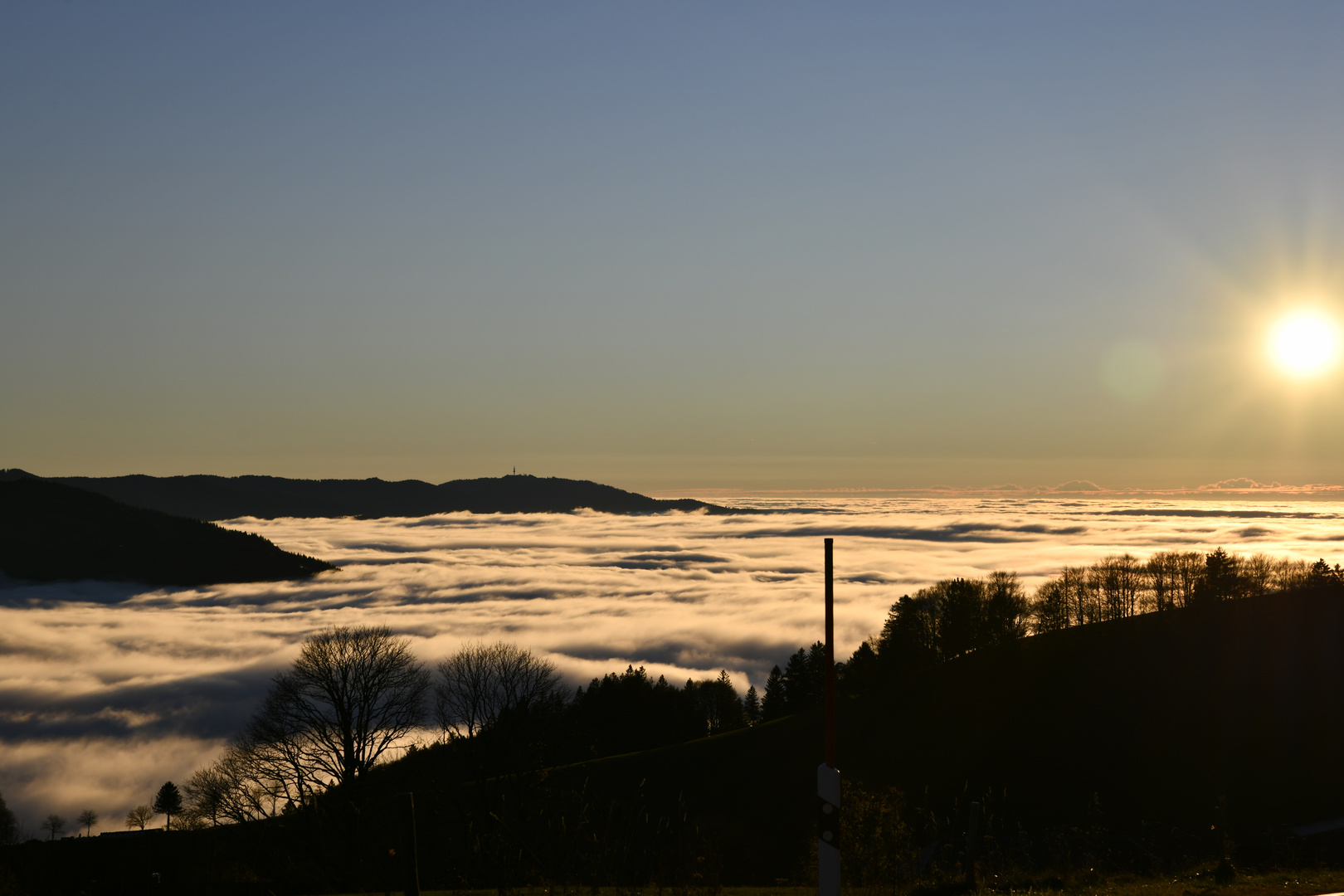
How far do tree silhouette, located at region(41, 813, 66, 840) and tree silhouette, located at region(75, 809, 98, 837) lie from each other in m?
2.45

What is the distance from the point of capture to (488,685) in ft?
252

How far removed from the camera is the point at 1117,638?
306 feet

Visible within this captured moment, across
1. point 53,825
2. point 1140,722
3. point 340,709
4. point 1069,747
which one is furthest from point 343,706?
point 53,825

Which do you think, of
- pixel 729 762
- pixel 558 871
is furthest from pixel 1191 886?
pixel 729 762

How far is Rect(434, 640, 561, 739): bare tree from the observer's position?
74.4 meters

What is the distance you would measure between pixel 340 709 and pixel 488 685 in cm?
2020

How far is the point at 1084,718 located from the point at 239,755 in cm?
6811

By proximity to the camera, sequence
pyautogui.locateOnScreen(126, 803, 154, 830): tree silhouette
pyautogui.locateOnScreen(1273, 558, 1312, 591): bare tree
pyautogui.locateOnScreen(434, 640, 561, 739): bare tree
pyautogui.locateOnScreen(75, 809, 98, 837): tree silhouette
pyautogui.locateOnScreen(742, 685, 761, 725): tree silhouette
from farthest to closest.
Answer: pyautogui.locateOnScreen(75, 809, 98, 837): tree silhouette < pyautogui.locateOnScreen(742, 685, 761, 725): tree silhouette < pyautogui.locateOnScreen(126, 803, 154, 830): tree silhouette < pyautogui.locateOnScreen(1273, 558, 1312, 591): bare tree < pyautogui.locateOnScreen(434, 640, 561, 739): bare tree

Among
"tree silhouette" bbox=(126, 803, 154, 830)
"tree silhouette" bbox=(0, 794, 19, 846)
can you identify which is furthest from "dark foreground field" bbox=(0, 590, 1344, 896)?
"tree silhouette" bbox=(0, 794, 19, 846)

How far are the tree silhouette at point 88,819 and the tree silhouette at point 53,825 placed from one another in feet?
8.03

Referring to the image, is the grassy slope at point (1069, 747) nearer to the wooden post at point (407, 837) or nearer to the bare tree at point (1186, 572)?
the bare tree at point (1186, 572)

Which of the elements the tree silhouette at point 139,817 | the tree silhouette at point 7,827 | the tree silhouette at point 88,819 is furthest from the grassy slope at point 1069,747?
the tree silhouette at point 88,819

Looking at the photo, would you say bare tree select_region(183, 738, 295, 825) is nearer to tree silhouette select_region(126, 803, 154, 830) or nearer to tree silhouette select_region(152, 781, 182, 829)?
tree silhouette select_region(152, 781, 182, 829)

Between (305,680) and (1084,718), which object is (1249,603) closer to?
(1084,718)
